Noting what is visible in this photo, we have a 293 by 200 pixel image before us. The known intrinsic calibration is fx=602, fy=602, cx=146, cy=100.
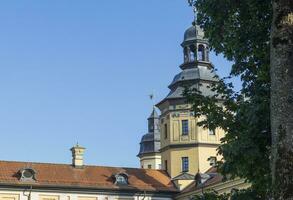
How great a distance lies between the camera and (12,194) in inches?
1770

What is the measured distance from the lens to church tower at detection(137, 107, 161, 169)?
81.4 m

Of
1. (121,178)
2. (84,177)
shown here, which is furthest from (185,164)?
(84,177)

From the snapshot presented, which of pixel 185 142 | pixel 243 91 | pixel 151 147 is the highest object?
pixel 151 147

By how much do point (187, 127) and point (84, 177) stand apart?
9.48 m

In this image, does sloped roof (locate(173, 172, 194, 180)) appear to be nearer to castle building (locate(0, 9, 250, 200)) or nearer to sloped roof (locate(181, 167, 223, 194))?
castle building (locate(0, 9, 250, 200))

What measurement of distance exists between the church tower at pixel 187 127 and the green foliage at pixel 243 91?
32609mm

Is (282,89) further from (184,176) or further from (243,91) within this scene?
(184,176)

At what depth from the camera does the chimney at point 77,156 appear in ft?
163

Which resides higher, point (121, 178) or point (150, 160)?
point (150, 160)

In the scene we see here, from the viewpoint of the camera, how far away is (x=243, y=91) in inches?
583

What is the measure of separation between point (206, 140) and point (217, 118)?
34724 millimetres

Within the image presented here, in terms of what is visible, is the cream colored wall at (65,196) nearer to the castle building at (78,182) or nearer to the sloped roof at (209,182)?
the castle building at (78,182)

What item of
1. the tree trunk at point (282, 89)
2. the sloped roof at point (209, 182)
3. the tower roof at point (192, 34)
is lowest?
the tree trunk at point (282, 89)

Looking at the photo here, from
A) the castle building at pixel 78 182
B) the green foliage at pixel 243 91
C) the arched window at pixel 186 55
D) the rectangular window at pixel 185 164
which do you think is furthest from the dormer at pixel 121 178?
the green foliage at pixel 243 91
